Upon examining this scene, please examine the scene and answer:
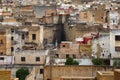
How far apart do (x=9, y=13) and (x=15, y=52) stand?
31135 mm

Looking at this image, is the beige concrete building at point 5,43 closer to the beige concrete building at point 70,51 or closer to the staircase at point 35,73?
the beige concrete building at point 70,51

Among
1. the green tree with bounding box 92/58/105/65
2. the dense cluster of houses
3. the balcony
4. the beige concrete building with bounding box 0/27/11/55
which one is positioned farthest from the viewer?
the balcony

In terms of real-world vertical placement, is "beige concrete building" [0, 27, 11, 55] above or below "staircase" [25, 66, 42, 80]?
above

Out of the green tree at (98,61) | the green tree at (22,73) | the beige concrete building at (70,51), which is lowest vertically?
the green tree at (22,73)

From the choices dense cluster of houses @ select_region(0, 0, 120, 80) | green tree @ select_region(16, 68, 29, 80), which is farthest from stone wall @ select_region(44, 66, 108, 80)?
green tree @ select_region(16, 68, 29, 80)

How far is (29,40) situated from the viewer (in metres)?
53.6

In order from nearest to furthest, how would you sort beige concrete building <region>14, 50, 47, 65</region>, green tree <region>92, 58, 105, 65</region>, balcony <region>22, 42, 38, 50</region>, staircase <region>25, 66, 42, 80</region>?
staircase <region>25, 66, 42, 80</region>
green tree <region>92, 58, 105, 65</region>
beige concrete building <region>14, 50, 47, 65</region>
balcony <region>22, 42, 38, 50</region>


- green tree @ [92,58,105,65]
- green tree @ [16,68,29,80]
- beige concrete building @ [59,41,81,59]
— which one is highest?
beige concrete building @ [59,41,81,59]

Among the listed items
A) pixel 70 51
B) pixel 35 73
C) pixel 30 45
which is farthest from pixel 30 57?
pixel 30 45

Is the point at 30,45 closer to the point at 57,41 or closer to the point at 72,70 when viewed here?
the point at 57,41

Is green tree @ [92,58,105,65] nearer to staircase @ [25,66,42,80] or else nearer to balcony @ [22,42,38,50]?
staircase @ [25,66,42,80]

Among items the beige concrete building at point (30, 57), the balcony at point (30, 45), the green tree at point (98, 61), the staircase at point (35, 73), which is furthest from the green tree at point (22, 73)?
the balcony at point (30, 45)

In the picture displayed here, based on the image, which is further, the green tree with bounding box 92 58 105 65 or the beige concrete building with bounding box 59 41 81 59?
the beige concrete building with bounding box 59 41 81 59

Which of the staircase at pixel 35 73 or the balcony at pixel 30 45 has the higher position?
the balcony at pixel 30 45
